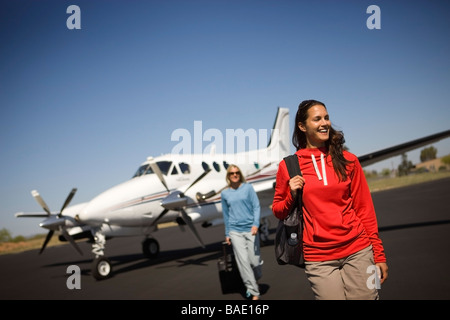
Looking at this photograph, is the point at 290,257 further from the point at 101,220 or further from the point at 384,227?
the point at 384,227

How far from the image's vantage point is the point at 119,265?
40.3 feet

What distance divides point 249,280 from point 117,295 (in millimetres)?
3170

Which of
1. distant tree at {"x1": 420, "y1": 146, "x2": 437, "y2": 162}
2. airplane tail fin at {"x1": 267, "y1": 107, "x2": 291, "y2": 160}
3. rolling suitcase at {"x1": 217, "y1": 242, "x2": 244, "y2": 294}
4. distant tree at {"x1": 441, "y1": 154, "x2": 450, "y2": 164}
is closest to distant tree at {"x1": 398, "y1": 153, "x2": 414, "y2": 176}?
distant tree at {"x1": 441, "y1": 154, "x2": 450, "y2": 164}

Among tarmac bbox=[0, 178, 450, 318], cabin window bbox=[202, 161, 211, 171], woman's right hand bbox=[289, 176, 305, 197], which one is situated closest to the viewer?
woman's right hand bbox=[289, 176, 305, 197]

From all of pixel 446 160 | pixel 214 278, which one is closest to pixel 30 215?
pixel 214 278

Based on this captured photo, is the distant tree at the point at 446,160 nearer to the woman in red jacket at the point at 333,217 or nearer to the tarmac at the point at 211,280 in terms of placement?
the tarmac at the point at 211,280

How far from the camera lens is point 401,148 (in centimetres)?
1077

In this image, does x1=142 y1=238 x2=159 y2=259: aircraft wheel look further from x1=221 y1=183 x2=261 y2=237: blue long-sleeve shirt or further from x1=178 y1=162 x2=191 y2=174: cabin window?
x1=221 y1=183 x2=261 y2=237: blue long-sleeve shirt

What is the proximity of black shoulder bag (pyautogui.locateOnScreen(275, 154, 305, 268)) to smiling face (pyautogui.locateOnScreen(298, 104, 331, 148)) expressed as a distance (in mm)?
222

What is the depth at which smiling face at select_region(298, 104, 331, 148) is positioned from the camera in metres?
2.70

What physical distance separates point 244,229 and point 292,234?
332 cm
